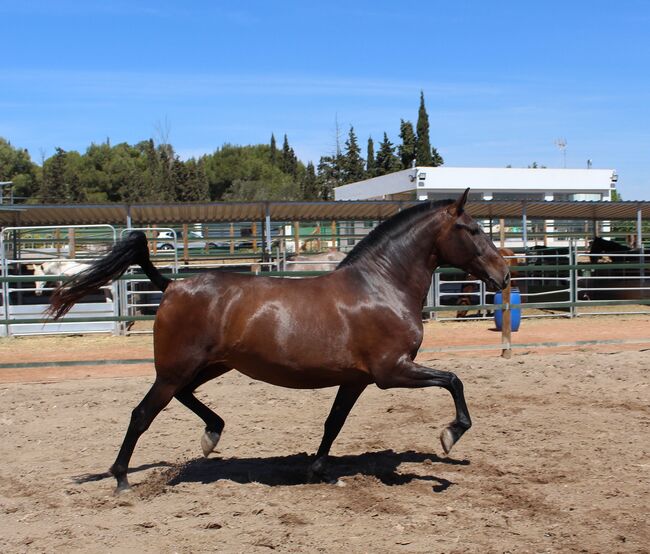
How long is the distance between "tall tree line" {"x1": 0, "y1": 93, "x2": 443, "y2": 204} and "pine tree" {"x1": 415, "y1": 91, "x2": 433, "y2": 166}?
76 mm

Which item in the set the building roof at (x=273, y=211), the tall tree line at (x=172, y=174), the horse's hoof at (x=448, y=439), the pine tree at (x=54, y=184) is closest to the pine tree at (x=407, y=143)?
the tall tree line at (x=172, y=174)

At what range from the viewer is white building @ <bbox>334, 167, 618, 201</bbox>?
1377 inches

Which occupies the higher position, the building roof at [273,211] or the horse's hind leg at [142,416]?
the building roof at [273,211]

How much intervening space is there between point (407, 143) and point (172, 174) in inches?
706

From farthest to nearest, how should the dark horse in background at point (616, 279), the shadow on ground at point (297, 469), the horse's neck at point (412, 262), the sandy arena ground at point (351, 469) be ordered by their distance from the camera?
the dark horse in background at point (616, 279)
the shadow on ground at point (297, 469)
the horse's neck at point (412, 262)
the sandy arena ground at point (351, 469)

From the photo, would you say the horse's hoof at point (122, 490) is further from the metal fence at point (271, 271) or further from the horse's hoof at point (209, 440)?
the metal fence at point (271, 271)

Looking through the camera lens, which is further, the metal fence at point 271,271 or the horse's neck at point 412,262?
the metal fence at point 271,271

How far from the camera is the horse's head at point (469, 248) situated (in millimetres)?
5156

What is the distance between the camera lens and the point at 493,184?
38375 millimetres

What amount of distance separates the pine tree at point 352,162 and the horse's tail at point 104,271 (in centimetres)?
5254

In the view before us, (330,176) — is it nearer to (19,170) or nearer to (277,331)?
(19,170)

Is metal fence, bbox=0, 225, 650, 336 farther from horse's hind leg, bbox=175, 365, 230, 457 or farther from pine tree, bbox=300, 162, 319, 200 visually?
pine tree, bbox=300, 162, 319, 200

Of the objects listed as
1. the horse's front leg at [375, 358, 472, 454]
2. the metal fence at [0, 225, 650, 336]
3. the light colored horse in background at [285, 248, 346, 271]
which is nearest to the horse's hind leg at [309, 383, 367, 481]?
the horse's front leg at [375, 358, 472, 454]

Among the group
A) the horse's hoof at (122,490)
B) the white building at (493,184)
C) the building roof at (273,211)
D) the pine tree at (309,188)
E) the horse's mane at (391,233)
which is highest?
the pine tree at (309,188)
